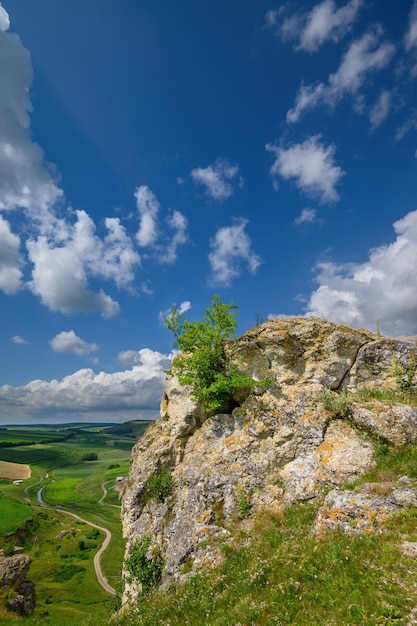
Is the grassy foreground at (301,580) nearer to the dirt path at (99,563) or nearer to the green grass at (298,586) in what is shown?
the green grass at (298,586)

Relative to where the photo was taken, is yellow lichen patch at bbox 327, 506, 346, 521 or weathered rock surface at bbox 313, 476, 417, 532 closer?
weathered rock surface at bbox 313, 476, 417, 532

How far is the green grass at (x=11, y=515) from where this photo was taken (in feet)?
326

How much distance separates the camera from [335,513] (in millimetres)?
13586

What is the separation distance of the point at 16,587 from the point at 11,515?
94.8 metres

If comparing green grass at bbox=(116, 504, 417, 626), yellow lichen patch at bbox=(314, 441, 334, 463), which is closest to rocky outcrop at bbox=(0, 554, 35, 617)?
green grass at bbox=(116, 504, 417, 626)

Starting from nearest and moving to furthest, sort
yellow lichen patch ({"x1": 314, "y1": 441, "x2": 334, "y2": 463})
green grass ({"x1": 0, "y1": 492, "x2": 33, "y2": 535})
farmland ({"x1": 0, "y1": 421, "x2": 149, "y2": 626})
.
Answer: yellow lichen patch ({"x1": 314, "y1": 441, "x2": 334, "y2": 463}) < farmland ({"x1": 0, "y1": 421, "x2": 149, "y2": 626}) < green grass ({"x1": 0, "y1": 492, "x2": 33, "y2": 535})

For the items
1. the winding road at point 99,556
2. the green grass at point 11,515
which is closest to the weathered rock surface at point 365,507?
the winding road at point 99,556

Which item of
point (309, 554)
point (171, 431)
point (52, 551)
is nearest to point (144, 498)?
point (171, 431)

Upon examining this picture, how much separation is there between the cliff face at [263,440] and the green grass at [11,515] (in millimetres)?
108086

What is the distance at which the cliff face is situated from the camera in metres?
17.6

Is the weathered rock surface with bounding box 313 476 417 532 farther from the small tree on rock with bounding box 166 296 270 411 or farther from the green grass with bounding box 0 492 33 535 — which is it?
the green grass with bounding box 0 492 33 535

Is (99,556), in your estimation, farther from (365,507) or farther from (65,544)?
(365,507)

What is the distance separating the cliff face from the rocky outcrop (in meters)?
21.7

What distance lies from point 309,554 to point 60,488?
8661 inches
